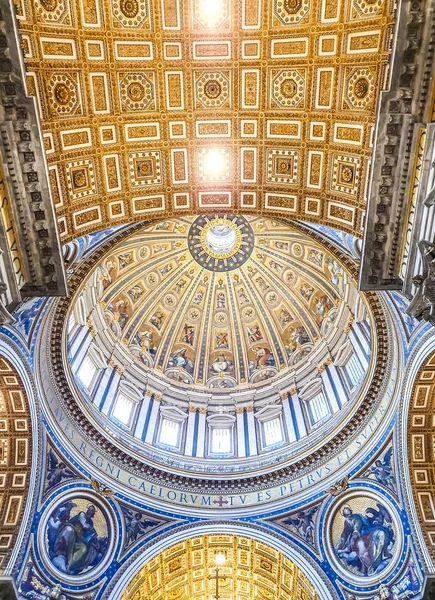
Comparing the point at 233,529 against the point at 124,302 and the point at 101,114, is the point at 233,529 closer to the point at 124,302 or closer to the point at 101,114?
the point at 124,302

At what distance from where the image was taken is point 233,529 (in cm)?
2059

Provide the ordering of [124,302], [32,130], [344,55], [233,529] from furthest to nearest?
[124,302] → [233,529] → [344,55] → [32,130]

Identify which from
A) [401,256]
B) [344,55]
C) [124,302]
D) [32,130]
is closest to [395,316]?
[401,256]

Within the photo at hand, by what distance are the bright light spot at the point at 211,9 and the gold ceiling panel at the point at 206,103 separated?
0.03 meters

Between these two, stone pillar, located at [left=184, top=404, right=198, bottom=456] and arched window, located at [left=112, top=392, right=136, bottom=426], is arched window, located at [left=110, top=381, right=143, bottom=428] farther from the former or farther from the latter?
stone pillar, located at [left=184, top=404, right=198, bottom=456]

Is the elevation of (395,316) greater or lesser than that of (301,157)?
lesser

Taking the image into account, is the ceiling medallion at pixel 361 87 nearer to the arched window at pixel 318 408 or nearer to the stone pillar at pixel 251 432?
the arched window at pixel 318 408

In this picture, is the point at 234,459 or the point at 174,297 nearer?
the point at 234,459

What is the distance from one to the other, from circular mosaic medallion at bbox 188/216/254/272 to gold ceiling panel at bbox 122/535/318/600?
1761 cm

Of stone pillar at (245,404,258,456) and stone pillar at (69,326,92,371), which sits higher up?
stone pillar at (69,326,92,371)

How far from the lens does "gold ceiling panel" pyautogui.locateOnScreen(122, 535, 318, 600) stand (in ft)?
66.7

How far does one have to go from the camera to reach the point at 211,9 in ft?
43.2

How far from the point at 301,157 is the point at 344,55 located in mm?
3072

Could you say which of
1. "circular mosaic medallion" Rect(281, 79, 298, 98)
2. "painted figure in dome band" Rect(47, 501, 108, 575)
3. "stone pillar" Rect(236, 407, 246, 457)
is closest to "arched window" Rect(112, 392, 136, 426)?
"painted figure in dome band" Rect(47, 501, 108, 575)
